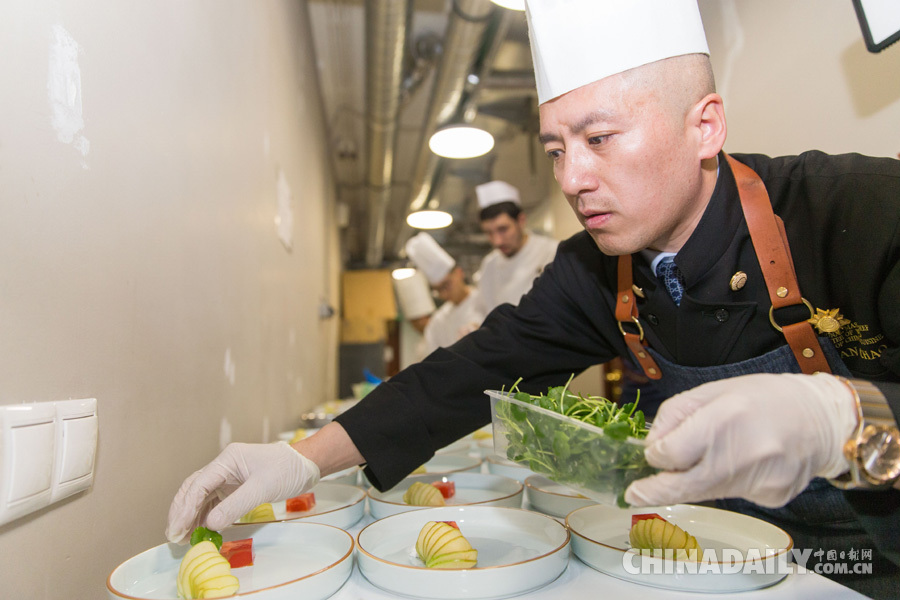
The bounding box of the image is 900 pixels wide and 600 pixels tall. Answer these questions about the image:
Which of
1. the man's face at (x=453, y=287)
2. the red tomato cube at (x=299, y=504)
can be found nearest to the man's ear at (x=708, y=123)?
the red tomato cube at (x=299, y=504)

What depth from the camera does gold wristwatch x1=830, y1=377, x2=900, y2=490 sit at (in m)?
0.67

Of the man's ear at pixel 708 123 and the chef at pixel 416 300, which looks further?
the chef at pixel 416 300

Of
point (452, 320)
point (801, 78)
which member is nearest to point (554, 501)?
point (801, 78)

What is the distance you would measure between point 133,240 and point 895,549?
123 centimetres

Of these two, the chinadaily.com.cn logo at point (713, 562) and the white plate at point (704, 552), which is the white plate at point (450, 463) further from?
the chinadaily.com.cn logo at point (713, 562)

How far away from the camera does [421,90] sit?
15.1ft

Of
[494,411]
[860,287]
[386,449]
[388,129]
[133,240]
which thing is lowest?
[386,449]

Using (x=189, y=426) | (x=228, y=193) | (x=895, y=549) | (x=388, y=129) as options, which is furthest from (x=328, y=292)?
(x=895, y=549)

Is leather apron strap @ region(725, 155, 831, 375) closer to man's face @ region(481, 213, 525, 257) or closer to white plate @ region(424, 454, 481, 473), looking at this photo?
white plate @ region(424, 454, 481, 473)

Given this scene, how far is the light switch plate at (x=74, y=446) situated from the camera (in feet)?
2.36

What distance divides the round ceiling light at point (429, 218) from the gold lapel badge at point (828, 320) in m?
3.95

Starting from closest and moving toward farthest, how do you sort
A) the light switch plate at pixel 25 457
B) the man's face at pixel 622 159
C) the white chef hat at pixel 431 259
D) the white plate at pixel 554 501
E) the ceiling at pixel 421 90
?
1. the light switch plate at pixel 25 457
2. the man's face at pixel 622 159
3. the white plate at pixel 554 501
4. the ceiling at pixel 421 90
5. the white chef hat at pixel 431 259

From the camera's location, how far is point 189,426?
1.24m

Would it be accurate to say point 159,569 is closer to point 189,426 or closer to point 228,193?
point 189,426
